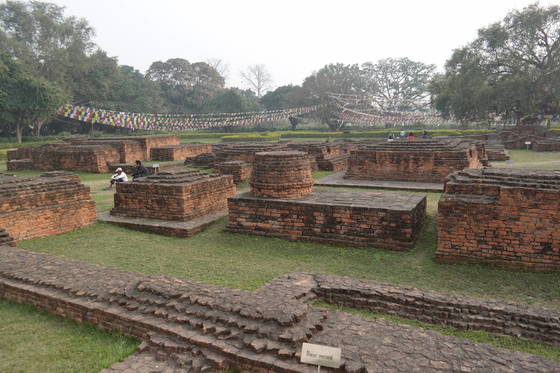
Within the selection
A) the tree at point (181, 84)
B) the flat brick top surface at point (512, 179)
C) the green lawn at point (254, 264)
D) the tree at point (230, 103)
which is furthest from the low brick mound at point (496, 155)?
the tree at point (181, 84)

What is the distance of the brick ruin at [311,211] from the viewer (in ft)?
17.7

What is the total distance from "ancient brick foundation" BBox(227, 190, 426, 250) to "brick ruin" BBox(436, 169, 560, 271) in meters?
0.63

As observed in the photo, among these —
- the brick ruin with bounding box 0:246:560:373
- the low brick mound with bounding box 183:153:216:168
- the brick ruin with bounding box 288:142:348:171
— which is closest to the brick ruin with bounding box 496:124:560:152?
the brick ruin with bounding box 288:142:348:171

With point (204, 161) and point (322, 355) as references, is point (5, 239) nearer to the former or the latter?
point (322, 355)

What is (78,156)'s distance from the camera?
588 inches

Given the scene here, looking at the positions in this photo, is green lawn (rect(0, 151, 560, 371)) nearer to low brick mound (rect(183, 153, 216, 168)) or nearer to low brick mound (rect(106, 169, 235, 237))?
low brick mound (rect(106, 169, 235, 237))

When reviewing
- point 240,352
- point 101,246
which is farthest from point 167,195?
point 240,352

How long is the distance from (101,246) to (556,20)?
27.5 m

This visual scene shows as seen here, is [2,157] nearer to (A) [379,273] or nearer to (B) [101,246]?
(B) [101,246]

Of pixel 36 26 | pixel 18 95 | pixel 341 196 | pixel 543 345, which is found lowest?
pixel 543 345

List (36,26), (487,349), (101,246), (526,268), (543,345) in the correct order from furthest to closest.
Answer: (36,26), (101,246), (526,268), (543,345), (487,349)

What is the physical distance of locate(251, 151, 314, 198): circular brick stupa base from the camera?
20.4ft

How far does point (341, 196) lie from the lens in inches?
254

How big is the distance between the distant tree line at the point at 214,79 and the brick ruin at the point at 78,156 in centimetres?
1029
